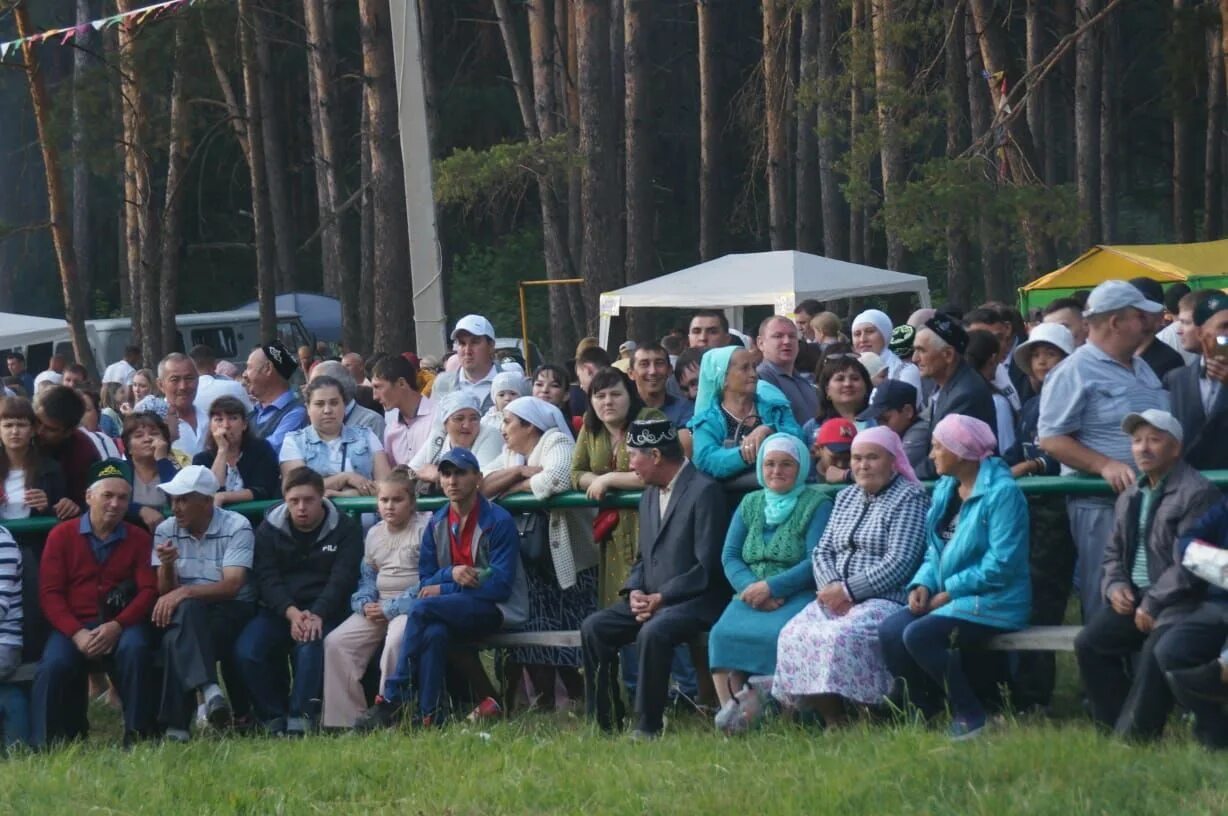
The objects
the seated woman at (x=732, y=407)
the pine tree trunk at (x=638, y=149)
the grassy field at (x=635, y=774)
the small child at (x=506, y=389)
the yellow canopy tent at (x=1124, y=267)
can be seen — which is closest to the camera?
the grassy field at (x=635, y=774)

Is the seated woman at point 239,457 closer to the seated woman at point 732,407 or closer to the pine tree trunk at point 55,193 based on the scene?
the seated woman at point 732,407

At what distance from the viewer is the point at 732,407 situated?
8.74 metres

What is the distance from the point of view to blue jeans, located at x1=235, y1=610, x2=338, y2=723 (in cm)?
878

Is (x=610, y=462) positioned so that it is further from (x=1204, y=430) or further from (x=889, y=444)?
(x=1204, y=430)

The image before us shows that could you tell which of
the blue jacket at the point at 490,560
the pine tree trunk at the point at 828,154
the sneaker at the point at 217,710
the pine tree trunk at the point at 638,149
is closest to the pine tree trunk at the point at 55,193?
the pine tree trunk at the point at 638,149

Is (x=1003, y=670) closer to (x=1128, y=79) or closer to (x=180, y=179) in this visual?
(x=180, y=179)

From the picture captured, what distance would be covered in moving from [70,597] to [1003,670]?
4380mm

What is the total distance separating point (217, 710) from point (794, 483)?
2.96 metres

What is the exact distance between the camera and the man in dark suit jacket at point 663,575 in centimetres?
804

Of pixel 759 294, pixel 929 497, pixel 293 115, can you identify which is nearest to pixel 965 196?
pixel 759 294

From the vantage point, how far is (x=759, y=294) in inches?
781

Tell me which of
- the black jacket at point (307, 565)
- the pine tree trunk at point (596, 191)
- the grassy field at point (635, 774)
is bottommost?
the grassy field at point (635, 774)

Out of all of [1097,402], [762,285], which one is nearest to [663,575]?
[1097,402]

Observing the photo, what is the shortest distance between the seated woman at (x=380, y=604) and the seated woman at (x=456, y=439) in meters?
0.51
